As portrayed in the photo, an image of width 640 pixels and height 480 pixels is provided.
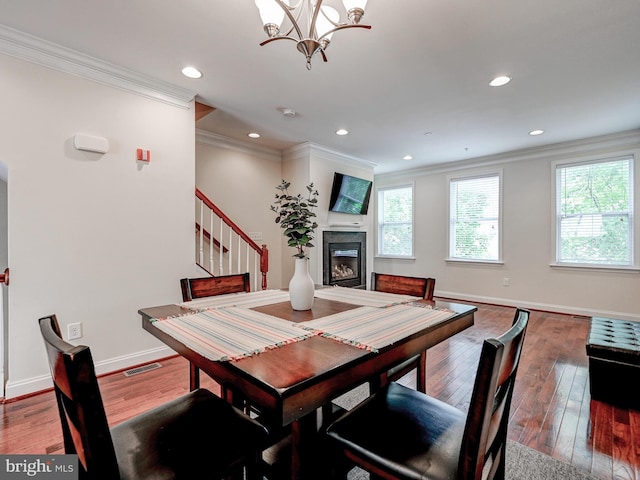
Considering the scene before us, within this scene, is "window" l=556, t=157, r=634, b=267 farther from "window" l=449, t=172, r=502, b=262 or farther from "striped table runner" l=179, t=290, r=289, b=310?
"striped table runner" l=179, t=290, r=289, b=310

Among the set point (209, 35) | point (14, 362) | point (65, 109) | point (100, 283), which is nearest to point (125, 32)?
point (209, 35)

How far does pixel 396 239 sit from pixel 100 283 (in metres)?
5.25

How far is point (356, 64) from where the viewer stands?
2.49 m

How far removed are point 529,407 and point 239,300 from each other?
2.05 metres

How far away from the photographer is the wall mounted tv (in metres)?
4.93

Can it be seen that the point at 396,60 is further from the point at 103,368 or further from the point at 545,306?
the point at 545,306

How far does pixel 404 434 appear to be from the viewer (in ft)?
3.32

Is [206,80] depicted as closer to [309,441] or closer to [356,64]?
[356,64]

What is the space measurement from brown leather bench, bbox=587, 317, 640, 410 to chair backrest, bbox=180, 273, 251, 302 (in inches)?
96.7

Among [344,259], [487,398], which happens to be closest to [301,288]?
[487,398]

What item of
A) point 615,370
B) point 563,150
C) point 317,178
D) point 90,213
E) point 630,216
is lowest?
point 615,370

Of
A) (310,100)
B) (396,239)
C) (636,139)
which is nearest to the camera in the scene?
(310,100)

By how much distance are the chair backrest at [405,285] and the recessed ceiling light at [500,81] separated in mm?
2038

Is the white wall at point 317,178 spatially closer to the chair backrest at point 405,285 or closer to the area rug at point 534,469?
the chair backrest at point 405,285
